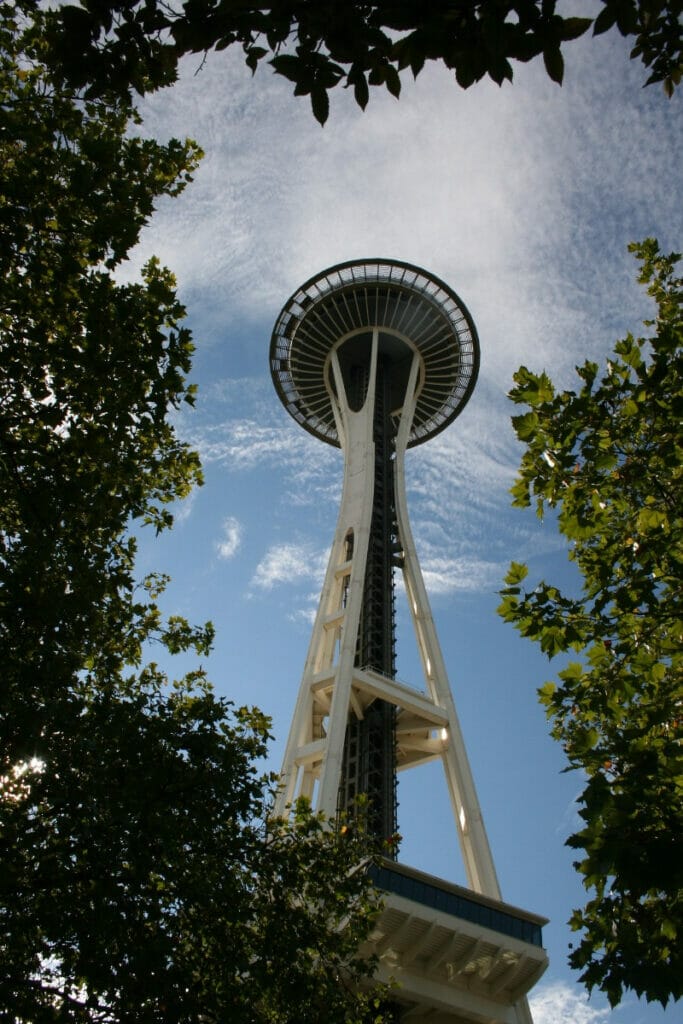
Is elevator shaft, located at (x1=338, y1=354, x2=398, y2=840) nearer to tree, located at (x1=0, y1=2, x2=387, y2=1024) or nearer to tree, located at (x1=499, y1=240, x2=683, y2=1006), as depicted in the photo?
tree, located at (x1=0, y1=2, x2=387, y2=1024)

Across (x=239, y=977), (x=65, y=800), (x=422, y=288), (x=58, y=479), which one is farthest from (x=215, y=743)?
(x=422, y=288)

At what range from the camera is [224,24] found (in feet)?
17.8

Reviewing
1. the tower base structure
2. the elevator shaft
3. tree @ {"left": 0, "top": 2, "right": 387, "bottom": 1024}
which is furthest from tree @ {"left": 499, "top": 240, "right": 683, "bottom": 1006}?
the elevator shaft

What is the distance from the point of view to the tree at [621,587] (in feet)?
23.0

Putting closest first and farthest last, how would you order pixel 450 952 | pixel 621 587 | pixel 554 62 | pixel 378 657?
pixel 554 62
pixel 621 587
pixel 450 952
pixel 378 657

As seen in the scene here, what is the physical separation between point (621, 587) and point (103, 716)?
642 cm

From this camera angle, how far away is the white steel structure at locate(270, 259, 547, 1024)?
25.9 m

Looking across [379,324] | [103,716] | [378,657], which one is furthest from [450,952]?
[379,324]

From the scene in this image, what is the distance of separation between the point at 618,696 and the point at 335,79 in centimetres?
646

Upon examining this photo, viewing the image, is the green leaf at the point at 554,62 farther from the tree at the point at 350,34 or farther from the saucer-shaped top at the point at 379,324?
the saucer-shaped top at the point at 379,324

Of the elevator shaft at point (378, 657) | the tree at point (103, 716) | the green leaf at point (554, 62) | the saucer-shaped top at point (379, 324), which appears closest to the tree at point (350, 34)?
the green leaf at point (554, 62)

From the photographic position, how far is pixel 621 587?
9.36 metres

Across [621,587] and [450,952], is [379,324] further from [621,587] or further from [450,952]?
[621,587]

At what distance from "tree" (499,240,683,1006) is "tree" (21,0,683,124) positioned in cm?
494
